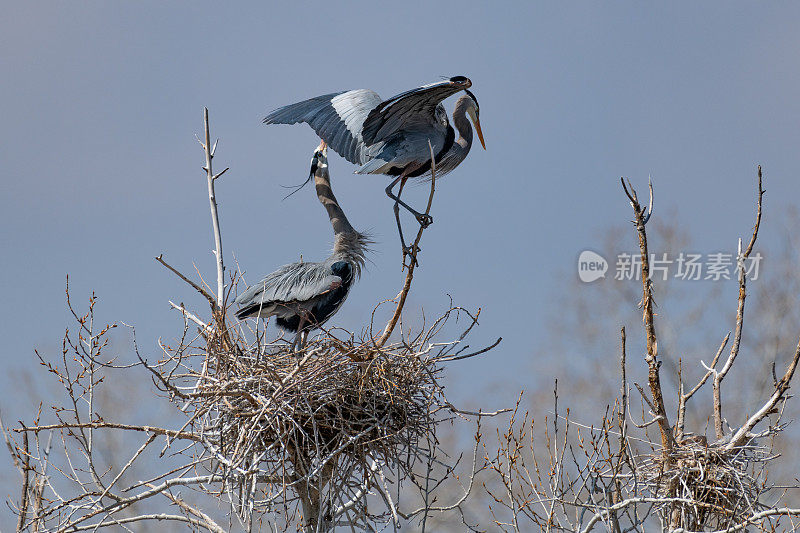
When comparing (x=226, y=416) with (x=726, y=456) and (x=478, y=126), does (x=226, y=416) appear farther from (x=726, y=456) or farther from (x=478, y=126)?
(x=478, y=126)

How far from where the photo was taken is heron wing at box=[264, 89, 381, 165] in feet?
23.4

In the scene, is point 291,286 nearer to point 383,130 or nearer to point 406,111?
point 383,130

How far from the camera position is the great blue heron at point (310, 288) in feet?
22.3

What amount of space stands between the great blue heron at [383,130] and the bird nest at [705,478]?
238 cm

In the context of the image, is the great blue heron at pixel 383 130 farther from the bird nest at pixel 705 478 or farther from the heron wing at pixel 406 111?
the bird nest at pixel 705 478

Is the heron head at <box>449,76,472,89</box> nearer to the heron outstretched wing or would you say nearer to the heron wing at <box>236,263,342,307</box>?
the heron outstretched wing

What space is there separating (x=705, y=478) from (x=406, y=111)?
3389 mm

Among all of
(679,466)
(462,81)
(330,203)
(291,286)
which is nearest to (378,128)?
(330,203)

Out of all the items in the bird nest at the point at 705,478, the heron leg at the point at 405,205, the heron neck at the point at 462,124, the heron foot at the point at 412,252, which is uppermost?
the heron neck at the point at 462,124

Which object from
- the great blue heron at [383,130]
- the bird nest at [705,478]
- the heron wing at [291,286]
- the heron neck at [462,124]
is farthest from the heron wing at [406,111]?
the bird nest at [705,478]

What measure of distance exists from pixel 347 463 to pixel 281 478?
1.33 feet

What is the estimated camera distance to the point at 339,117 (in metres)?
7.26

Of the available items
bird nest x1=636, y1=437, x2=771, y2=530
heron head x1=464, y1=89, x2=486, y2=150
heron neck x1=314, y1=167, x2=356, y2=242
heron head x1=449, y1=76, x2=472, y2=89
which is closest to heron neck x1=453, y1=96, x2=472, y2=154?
heron head x1=464, y1=89, x2=486, y2=150

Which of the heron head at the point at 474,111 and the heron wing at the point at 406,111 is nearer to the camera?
the heron wing at the point at 406,111
